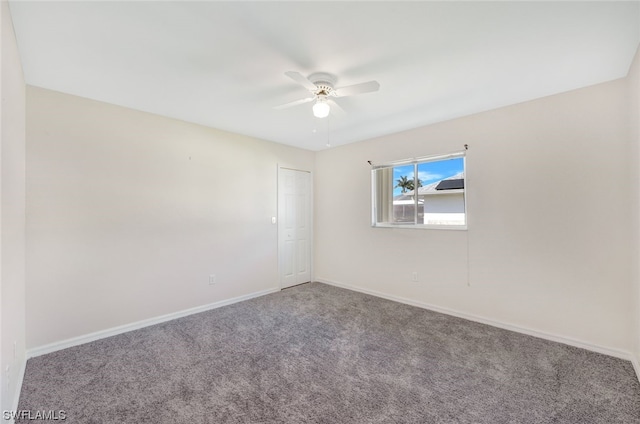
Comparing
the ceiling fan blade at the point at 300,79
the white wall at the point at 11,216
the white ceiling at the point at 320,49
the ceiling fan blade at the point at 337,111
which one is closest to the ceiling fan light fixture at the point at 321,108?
the ceiling fan blade at the point at 300,79

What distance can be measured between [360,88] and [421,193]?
2.11 meters

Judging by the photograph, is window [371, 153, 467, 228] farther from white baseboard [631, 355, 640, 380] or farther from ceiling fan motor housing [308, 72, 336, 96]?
ceiling fan motor housing [308, 72, 336, 96]

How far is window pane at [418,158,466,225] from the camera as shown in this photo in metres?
3.38

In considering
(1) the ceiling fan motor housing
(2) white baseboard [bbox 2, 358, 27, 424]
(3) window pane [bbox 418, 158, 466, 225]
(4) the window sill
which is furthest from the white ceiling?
(2) white baseboard [bbox 2, 358, 27, 424]

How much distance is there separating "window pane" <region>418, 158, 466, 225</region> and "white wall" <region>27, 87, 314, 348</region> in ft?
8.22

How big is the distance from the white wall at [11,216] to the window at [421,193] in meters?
3.81

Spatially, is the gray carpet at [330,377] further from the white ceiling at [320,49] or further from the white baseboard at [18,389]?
the white ceiling at [320,49]

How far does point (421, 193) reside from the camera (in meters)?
3.73

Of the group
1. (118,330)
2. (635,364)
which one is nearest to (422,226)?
(635,364)

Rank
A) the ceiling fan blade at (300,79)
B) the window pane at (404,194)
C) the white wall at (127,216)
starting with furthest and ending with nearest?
1. the window pane at (404,194)
2. the white wall at (127,216)
3. the ceiling fan blade at (300,79)

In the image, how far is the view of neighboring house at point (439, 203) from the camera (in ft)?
11.1

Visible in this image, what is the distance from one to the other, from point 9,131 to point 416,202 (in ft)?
13.1
